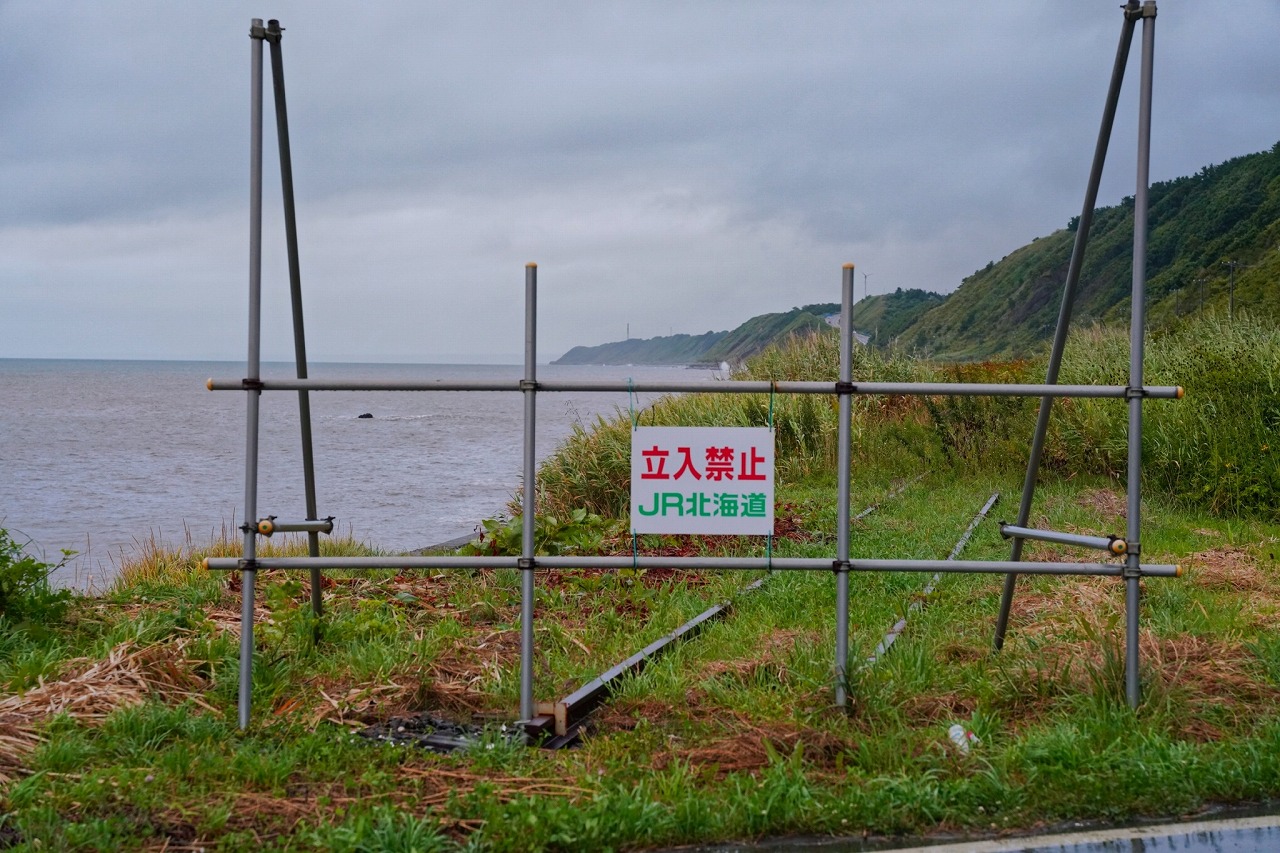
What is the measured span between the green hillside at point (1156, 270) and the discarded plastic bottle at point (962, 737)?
201 feet

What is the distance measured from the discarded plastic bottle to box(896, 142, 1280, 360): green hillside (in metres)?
61.2

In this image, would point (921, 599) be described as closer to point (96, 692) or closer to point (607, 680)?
point (607, 680)

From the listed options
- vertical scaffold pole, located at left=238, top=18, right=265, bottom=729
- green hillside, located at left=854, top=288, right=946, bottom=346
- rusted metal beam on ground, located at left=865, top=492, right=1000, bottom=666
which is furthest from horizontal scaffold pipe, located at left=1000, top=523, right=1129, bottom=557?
green hillside, located at left=854, top=288, right=946, bottom=346

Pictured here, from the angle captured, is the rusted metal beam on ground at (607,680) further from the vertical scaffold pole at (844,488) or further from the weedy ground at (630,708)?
the vertical scaffold pole at (844,488)

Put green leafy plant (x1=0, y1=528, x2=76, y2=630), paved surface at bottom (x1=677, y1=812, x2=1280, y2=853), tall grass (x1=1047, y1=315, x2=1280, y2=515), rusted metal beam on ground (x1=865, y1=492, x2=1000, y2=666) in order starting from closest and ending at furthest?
paved surface at bottom (x1=677, y1=812, x2=1280, y2=853)
rusted metal beam on ground (x1=865, y1=492, x2=1000, y2=666)
green leafy plant (x1=0, y1=528, x2=76, y2=630)
tall grass (x1=1047, y1=315, x2=1280, y2=515)

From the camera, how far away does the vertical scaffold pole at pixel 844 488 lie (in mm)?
4570

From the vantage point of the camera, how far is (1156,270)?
91000mm

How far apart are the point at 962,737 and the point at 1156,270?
9826 cm

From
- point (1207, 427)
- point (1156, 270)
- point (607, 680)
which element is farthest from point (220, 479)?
point (1156, 270)

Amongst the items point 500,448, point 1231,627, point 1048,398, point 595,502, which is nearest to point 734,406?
point 595,502

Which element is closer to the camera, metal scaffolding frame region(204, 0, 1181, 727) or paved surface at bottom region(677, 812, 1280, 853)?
paved surface at bottom region(677, 812, 1280, 853)

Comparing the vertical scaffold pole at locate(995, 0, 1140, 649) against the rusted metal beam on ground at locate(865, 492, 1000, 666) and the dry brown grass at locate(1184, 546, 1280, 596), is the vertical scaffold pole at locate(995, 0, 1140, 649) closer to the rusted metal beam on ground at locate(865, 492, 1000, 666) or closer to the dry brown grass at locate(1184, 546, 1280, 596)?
the rusted metal beam on ground at locate(865, 492, 1000, 666)

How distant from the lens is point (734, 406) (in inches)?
604

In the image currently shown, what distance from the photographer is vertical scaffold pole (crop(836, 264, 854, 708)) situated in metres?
4.57
